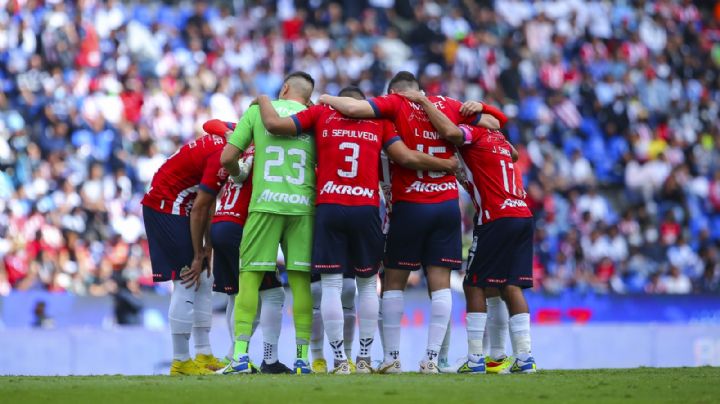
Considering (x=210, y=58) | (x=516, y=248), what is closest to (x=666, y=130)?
(x=210, y=58)

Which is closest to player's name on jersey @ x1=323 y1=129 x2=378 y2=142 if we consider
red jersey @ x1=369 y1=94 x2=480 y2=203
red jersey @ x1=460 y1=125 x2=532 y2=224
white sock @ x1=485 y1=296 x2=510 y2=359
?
red jersey @ x1=369 y1=94 x2=480 y2=203

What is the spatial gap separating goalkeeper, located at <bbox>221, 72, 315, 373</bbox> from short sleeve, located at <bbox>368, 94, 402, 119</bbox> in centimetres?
64

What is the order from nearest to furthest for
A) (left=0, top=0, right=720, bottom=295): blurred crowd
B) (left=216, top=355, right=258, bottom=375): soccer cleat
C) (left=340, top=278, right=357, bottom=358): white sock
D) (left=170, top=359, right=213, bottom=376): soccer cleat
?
1. (left=216, top=355, right=258, bottom=375): soccer cleat
2. (left=170, top=359, right=213, bottom=376): soccer cleat
3. (left=340, top=278, right=357, bottom=358): white sock
4. (left=0, top=0, right=720, bottom=295): blurred crowd

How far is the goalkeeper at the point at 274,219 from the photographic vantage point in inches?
408

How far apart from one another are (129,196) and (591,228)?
27.8ft

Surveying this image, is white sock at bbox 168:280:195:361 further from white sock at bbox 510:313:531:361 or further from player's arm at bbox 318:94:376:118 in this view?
white sock at bbox 510:313:531:361

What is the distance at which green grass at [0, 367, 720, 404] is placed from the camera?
8.04 metres

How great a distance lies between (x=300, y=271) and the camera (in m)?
10.4

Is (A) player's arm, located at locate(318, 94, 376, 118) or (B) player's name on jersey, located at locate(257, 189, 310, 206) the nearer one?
(A) player's arm, located at locate(318, 94, 376, 118)

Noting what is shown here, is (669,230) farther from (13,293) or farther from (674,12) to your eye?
(13,293)

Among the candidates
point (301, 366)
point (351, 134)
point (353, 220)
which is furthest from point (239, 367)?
point (351, 134)

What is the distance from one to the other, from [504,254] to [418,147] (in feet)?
3.99

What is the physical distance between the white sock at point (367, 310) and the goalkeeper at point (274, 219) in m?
0.45

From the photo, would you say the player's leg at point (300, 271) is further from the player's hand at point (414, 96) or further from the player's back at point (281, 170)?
the player's hand at point (414, 96)
